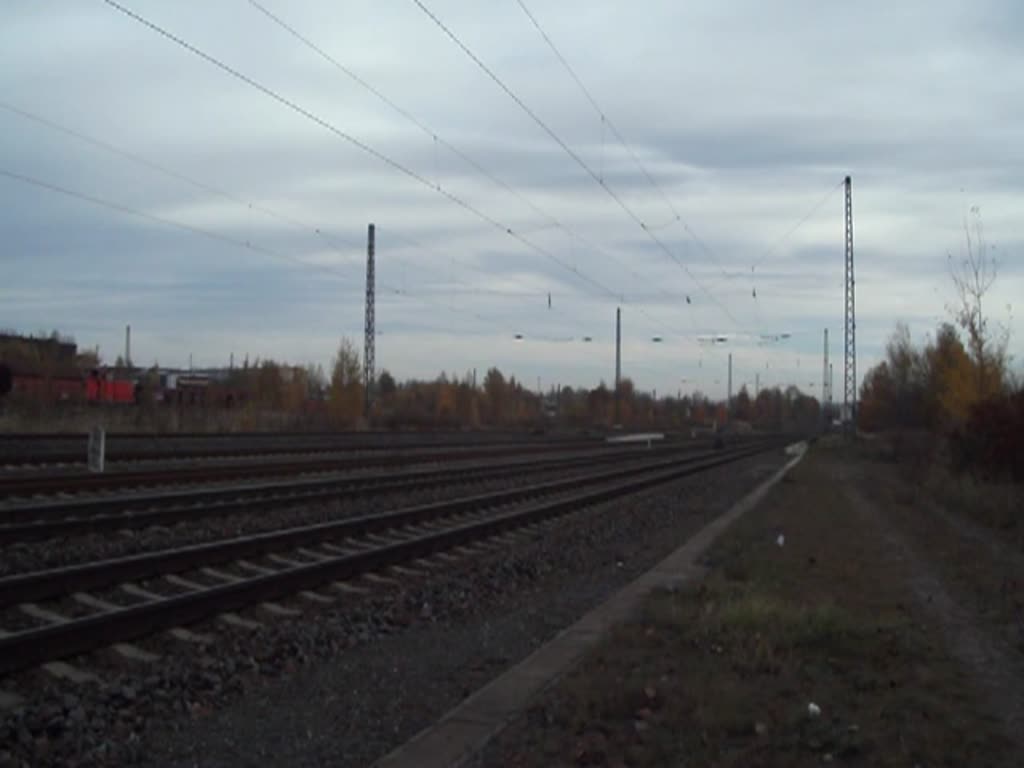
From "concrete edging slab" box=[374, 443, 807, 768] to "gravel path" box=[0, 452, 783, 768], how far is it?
0.20m

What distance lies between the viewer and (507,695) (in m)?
8.30

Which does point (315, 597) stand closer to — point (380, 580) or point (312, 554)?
point (380, 580)

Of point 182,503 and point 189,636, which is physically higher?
point 182,503

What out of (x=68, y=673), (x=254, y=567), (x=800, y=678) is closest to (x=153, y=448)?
(x=254, y=567)

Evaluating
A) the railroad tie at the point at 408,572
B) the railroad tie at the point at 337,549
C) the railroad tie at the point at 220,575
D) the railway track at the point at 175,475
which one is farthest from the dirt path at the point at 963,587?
the railway track at the point at 175,475

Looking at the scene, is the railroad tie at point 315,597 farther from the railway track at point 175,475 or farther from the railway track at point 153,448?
the railway track at point 153,448

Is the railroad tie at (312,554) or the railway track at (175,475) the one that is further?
the railway track at (175,475)

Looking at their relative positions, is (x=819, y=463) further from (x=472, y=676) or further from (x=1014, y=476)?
(x=472, y=676)

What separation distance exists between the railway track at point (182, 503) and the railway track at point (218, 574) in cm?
271

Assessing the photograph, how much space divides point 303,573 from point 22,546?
4.32m

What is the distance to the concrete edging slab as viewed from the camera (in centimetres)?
A: 686

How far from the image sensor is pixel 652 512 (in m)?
26.7

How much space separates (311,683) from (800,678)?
145 inches

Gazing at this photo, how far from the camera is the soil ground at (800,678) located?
6855 millimetres
